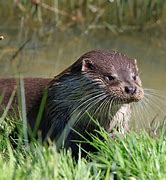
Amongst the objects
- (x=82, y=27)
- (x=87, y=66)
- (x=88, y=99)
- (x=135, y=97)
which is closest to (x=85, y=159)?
(x=135, y=97)

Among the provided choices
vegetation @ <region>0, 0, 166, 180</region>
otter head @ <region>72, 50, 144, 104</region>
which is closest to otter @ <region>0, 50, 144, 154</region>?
otter head @ <region>72, 50, 144, 104</region>

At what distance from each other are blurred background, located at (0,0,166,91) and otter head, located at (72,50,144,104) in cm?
338

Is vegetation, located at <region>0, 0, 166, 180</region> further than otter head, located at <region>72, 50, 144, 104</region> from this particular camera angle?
No

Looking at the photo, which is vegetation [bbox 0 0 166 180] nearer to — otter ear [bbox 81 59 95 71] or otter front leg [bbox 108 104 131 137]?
otter front leg [bbox 108 104 131 137]

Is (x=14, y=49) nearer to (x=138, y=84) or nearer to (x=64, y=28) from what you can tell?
(x=64, y=28)

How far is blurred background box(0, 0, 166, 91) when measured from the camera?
8859mm

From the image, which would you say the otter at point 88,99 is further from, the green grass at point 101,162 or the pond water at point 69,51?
the pond water at point 69,51

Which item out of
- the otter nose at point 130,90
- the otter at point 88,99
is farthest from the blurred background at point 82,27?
the otter nose at point 130,90

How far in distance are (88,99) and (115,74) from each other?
0.76 ft

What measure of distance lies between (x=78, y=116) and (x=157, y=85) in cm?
251

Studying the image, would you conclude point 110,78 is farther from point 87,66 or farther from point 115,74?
point 87,66

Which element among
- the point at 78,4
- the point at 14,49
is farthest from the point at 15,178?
the point at 78,4

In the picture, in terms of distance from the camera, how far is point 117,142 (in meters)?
4.39

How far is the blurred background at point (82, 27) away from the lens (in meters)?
8.86
